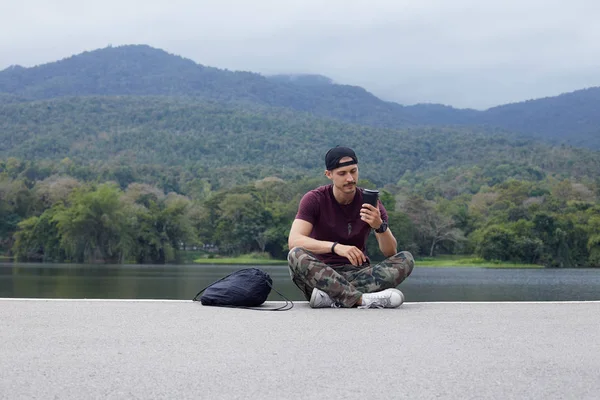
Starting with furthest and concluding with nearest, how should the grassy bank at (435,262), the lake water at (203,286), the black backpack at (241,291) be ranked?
the grassy bank at (435,262) < the lake water at (203,286) < the black backpack at (241,291)

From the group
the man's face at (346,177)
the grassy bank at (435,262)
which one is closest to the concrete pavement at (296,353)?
the man's face at (346,177)

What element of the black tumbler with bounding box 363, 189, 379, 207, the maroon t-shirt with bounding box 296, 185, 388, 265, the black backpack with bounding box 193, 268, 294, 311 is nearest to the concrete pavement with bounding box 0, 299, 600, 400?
the black backpack with bounding box 193, 268, 294, 311

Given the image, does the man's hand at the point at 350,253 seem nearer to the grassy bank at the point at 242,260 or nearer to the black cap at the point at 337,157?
the black cap at the point at 337,157

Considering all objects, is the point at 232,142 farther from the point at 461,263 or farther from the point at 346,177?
the point at 346,177

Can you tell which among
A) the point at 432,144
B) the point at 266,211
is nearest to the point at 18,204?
the point at 266,211

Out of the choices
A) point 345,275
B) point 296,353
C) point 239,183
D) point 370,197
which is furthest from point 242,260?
point 296,353

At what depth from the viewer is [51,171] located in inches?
3937

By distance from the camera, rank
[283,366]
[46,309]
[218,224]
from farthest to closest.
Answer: [218,224] < [46,309] < [283,366]

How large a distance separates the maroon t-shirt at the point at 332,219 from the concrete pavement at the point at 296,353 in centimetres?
60

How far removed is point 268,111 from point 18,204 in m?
105

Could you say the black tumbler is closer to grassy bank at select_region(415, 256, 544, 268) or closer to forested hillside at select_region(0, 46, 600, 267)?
grassy bank at select_region(415, 256, 544, 268)

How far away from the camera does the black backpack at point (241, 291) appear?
19.7ft

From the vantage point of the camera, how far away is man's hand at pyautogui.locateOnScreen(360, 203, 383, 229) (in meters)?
5.73

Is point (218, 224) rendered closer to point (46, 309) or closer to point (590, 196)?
point (590, 196)
